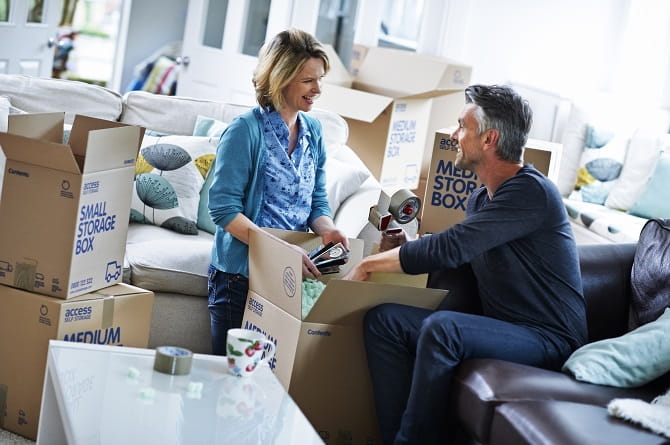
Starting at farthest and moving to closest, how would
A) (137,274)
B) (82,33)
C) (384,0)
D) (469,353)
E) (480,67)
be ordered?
(82,33), (480,67), (384,0), (137,274), (469,353)

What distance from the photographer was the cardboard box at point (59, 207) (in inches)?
95.3

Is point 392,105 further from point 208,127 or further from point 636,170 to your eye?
point 636,170

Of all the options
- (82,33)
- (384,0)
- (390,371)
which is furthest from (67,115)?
(82,33)

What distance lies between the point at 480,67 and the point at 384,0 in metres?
0.88

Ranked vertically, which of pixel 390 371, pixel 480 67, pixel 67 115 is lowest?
pixel 390 371

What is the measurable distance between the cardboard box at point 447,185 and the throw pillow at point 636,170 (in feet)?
7.79

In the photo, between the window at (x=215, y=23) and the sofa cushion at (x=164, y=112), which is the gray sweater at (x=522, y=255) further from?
the window at (x=215, y=23)

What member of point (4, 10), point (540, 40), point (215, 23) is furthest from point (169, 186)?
point (540, 40)

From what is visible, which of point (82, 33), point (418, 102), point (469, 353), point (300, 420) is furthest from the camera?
point (82, 33)

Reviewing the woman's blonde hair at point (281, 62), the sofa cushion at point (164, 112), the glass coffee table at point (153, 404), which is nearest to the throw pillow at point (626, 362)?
the glass coffee table at point (153, 404)

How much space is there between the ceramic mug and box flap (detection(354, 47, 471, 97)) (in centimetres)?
290

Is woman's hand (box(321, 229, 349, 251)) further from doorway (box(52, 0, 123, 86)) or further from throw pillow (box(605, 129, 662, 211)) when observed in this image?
doorway (box(52, 0, 123, 86))

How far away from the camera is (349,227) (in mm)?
3396

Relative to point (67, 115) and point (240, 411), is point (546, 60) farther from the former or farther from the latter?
point (240, 411)
